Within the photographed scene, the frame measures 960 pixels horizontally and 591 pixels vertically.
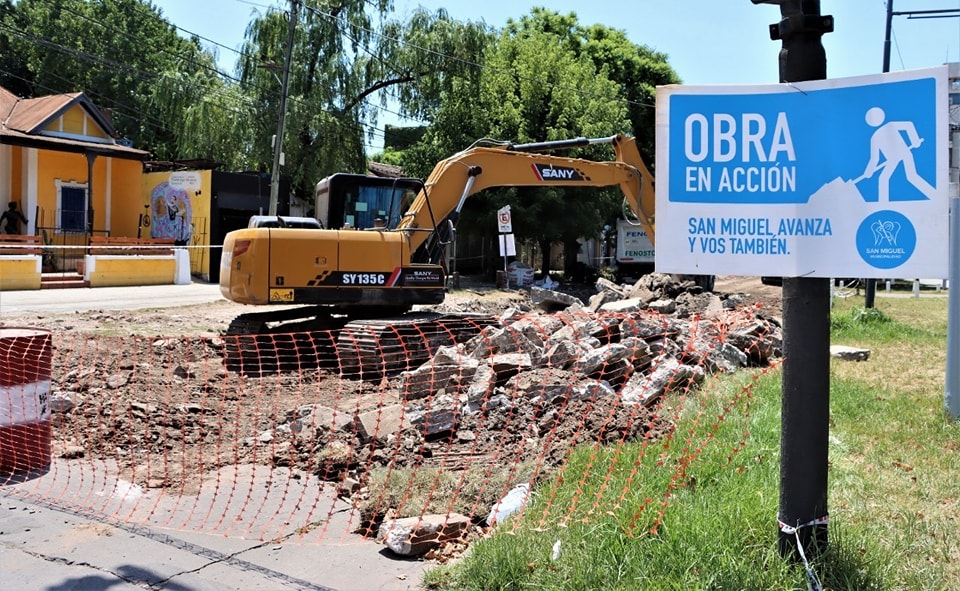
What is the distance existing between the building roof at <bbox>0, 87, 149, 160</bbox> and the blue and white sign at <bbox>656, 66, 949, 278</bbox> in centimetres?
2719

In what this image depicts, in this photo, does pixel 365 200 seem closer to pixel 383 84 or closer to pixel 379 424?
pixel 379 424

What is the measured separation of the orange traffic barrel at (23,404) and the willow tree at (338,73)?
82.4ft

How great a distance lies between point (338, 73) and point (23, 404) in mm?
27649

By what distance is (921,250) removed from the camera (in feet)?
11.7

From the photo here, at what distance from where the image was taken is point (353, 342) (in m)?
12.6

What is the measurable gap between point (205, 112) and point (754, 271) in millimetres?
30937

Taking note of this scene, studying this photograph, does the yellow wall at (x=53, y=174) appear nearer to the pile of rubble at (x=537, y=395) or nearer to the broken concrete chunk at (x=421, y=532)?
the pile of rubble at (x=537, y=395)

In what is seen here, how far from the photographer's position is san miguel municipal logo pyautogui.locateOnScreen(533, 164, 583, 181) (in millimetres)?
15207

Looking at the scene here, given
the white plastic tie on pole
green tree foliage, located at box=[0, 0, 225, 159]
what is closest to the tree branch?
green tree foliage, located at box=[0, 0, 225, 159]

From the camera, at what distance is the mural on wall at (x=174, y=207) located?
29.7 metres

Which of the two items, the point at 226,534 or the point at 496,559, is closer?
the point at 496,559

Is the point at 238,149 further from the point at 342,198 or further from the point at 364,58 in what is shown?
the point at 342,198

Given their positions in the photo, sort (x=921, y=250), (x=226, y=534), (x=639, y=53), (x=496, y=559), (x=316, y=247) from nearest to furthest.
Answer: (x=921, y=250) → (x=496, y=559) → (x=226, y=534) → (x=316, y=247) → (x=639, y=53)

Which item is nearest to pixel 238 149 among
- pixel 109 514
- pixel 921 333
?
pixel 921 333
